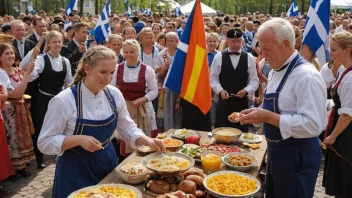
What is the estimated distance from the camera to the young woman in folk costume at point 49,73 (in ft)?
18.4

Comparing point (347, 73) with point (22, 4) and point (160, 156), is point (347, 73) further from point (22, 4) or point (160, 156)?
point (22, 4)

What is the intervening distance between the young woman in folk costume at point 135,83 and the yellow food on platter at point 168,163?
2044mm

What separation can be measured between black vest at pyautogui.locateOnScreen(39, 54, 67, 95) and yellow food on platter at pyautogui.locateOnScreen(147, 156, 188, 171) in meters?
3.23

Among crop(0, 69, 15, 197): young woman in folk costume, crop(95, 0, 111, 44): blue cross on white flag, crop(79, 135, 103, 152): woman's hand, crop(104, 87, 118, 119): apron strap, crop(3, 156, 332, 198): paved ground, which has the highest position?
crop(95, 0, 111, 44): blue cross on white flag

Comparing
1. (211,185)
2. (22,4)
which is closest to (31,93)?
(211,185)

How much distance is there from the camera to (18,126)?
5.29m

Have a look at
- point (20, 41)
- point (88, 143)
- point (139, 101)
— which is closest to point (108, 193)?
point (88, 143)

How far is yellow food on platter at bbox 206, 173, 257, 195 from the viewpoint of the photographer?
2654 millimetres

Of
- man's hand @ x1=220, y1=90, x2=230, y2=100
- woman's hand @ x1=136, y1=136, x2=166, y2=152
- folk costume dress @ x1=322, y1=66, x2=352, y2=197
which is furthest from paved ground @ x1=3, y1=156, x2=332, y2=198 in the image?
woman's hand @ x1=136, y1=136, x2=166, y2=152

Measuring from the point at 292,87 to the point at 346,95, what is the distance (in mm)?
1451

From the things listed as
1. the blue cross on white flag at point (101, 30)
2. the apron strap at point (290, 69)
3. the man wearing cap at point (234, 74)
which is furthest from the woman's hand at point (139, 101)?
the blue cross on white flag at point (101, 30)

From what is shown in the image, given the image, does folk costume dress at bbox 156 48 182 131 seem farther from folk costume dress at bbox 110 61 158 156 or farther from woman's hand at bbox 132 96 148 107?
woman's hand at bbox 132 96 148 107

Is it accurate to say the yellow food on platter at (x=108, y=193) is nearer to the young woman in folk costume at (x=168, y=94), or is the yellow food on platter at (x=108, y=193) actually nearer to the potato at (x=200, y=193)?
the potato at (x=200, y=193)

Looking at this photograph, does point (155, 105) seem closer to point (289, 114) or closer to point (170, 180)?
point (170, 180)
